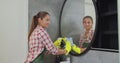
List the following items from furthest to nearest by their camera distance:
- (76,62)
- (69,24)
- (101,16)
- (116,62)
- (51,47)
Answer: (69,24)
(76,62)
(51,47)
(101,16)
(116,62)

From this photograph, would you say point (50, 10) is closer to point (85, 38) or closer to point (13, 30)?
point (13, 30)

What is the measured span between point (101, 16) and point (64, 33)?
583 millimetres

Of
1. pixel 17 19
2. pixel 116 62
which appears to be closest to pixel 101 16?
pixel 116 62

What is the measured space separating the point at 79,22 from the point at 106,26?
34 cm

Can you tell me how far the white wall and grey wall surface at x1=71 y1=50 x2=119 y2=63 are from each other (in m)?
0.66

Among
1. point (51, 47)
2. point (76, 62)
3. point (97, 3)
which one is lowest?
point (76, 62)

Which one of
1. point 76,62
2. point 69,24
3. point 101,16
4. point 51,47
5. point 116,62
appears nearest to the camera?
point 116,62

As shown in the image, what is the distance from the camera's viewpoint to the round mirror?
164cm

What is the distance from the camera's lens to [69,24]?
6.41 feet

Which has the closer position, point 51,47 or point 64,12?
point 51,47

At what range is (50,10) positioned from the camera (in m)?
2.09

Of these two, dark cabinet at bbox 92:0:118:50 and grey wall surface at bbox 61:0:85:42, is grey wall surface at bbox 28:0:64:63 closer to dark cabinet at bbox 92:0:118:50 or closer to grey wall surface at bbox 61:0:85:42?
grey wall surface at bbox 61:0:85:42

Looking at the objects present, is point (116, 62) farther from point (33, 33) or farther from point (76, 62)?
point (33, 33)

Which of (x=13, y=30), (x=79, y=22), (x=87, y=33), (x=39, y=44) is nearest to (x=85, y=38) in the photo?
(x=87, y=33)
